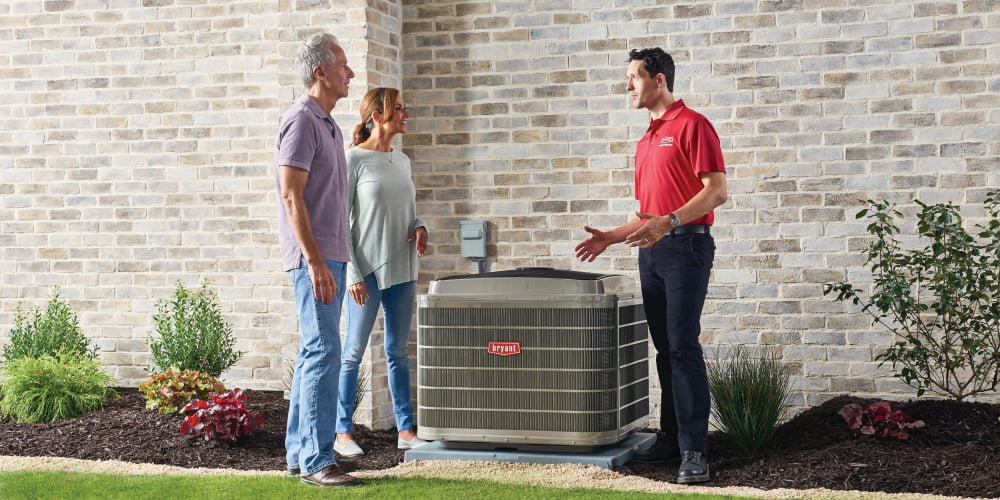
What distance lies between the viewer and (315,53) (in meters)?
4.18

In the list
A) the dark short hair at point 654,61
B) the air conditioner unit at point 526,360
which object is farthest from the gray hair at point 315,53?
the dark short hair at point 654,61

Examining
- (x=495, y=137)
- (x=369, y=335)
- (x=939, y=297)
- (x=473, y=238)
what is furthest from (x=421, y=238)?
(x=939, y=297)

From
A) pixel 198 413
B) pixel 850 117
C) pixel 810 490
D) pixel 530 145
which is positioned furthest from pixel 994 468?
pixel 198 413

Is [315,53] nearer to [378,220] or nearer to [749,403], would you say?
[378,220]

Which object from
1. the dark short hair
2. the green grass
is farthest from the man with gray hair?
the dark short hair

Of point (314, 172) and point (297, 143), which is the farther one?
point (314, 172)

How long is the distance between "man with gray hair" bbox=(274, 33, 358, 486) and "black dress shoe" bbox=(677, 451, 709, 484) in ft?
4.35

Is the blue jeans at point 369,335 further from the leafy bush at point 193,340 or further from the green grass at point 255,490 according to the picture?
the leafy bush at point 193,340

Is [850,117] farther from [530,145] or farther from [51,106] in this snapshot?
[51,106]

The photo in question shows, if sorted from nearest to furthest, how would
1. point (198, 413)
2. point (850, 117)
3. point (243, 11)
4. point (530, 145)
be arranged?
point (198, 413) → point (850, 117) → point (530, 145) → point (243, 11)

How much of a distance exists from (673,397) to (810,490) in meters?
0.68

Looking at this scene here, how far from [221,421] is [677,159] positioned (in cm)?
244

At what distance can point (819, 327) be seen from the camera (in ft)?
17.9

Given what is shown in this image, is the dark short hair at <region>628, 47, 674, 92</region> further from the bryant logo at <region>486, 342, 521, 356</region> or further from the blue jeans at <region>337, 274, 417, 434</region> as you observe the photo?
the blue jeans at <region>337, 274, 417, 434</region>
